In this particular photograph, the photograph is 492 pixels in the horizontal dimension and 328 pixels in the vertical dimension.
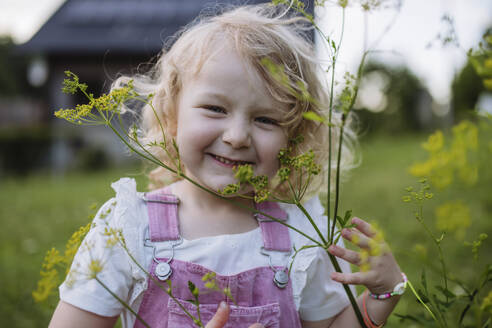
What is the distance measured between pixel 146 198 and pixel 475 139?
48.1 inches

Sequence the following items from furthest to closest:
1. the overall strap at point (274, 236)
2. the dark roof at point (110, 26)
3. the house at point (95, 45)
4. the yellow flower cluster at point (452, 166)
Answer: the dark roof at point (110, 26) < the house at point (95, 45) < the overall strap at point (274, 236) < the yellow flower cluster at point (452, 166)

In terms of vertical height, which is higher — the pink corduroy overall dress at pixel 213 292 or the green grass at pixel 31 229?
the pink corduroy overall dress at pixel 213 292

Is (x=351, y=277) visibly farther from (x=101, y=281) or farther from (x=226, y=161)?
(x=101, y=281)

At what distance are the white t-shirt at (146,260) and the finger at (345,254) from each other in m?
0.41

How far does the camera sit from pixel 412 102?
18.2 meters

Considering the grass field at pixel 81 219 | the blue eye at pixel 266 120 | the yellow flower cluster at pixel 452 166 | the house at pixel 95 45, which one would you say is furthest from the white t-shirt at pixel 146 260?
the house at pixel 95 45

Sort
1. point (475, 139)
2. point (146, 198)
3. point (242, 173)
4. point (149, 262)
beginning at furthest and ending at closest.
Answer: point (146, 198) → point (149, 262) → point (242, 173) → point (475, 139)

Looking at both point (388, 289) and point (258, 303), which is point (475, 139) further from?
point (258, 303)

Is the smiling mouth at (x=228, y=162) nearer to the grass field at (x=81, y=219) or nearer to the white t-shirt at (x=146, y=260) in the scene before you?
the white t-shirt at (x=146, y=260)

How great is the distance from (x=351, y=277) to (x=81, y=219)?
4.34 meters

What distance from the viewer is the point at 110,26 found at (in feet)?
44.6

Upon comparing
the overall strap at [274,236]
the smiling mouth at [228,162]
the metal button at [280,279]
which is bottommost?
the metal button at [280,279]

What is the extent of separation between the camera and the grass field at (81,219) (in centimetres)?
286

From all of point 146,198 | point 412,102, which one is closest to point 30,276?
point 146,198
